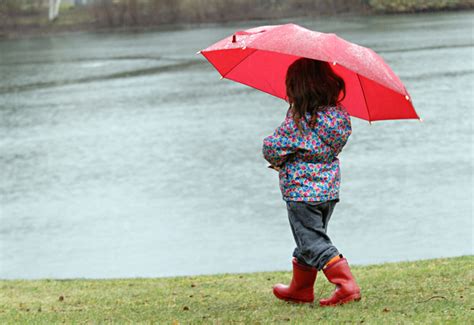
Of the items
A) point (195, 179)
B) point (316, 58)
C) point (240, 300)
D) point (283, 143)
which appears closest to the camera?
point (316, 58)

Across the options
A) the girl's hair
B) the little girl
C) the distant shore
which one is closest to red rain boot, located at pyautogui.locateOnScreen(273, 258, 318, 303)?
the little girl

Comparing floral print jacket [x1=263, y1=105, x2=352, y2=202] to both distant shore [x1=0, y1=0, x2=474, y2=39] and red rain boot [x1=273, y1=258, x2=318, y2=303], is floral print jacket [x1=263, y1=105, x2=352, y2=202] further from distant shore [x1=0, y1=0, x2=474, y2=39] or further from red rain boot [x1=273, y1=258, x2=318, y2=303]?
distant shore [x1=0, y1=0, x2=474, y2=39]

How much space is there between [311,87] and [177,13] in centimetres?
6168

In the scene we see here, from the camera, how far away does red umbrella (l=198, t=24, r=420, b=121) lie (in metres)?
4.89

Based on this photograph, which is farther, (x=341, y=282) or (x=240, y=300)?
(x=240, y=300)

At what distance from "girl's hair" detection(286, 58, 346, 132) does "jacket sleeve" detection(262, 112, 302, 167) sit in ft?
0.16

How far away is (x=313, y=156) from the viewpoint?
16.4 feet

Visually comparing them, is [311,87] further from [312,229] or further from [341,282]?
[341,282]

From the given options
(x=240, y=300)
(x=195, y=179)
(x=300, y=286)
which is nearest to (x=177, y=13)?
(x=195, y=179)

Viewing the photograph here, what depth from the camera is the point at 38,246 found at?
12.4 m

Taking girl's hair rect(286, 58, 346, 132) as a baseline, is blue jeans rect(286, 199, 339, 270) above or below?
below

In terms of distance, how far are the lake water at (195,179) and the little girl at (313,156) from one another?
5562mm

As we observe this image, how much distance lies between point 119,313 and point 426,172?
10.3 m

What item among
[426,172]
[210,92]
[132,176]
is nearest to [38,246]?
[132,176]
